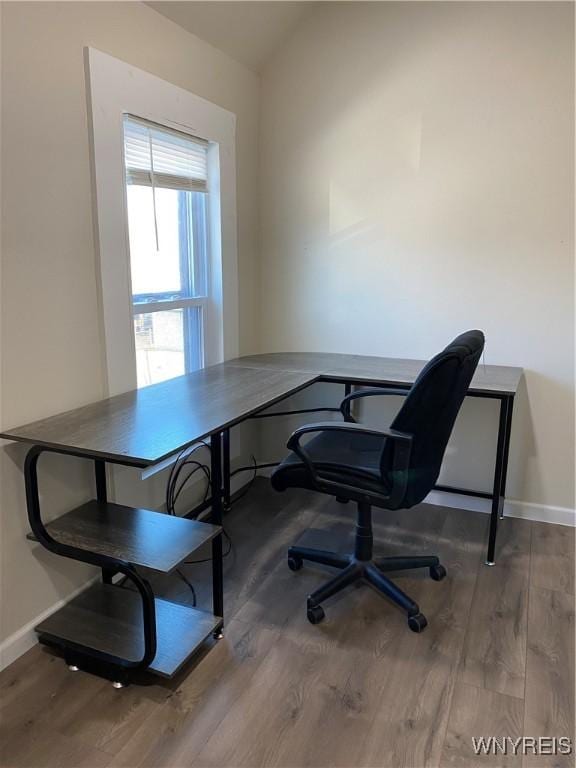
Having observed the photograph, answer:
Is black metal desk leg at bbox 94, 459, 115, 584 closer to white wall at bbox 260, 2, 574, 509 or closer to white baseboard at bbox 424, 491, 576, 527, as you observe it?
white wall at bbox 260, 2, 574, 509

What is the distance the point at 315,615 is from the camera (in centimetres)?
204

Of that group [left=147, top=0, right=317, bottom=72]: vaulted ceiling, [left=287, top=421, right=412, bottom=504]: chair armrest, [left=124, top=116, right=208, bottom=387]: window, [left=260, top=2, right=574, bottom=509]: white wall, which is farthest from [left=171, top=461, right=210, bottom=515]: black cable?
[left=147, top=0, right=317, bottom=72]: vaulted ceiling

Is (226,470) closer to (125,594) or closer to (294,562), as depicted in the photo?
(294,562)

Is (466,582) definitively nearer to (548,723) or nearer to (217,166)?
(548,723)

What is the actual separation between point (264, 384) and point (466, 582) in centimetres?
117

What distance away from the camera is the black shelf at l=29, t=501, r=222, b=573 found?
1712 millimetres

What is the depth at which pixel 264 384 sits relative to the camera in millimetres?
2391

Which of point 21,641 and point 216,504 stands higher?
point 216,504

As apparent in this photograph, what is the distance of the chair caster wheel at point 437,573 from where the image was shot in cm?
231

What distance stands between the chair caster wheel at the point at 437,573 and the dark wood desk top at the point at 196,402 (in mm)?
755

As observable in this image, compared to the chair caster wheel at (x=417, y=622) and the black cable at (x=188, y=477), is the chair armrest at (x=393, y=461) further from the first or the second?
the black cable at (x=188, y=477)

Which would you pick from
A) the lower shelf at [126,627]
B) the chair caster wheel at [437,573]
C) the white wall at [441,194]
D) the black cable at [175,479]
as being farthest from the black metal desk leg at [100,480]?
the white wall at [441,194]

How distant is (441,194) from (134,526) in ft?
6.90

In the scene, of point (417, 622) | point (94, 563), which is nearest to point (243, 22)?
point (94, 563)
